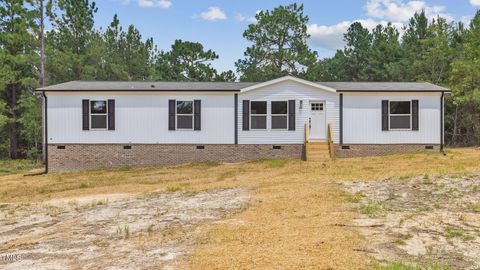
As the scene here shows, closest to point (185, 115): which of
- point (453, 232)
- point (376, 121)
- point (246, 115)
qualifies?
point (246, 115)

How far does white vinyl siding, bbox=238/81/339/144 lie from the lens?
18344 millimetres

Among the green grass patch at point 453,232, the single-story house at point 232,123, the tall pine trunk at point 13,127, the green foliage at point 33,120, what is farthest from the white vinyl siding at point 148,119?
the tall pine trunk at point 13,127

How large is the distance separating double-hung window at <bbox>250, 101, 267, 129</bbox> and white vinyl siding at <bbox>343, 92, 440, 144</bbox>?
3.50 meters

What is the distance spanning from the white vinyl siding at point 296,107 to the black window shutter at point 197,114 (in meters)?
1.75

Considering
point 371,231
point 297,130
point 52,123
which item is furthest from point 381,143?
point 52,123

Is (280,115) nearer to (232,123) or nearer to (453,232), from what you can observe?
(232,123)

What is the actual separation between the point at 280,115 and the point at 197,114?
144 inches

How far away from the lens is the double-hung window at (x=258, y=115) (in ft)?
60.3

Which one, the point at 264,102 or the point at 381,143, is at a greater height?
the point at 264,102

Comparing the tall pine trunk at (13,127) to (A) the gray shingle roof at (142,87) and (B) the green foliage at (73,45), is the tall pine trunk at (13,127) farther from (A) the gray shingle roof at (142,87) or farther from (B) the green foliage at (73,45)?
A: (A) the gray shingle roof at (142,87)

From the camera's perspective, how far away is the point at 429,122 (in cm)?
1838

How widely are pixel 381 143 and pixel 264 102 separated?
17.9 feet

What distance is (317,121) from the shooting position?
1848cm

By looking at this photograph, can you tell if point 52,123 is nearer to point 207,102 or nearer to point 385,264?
point 207,102
